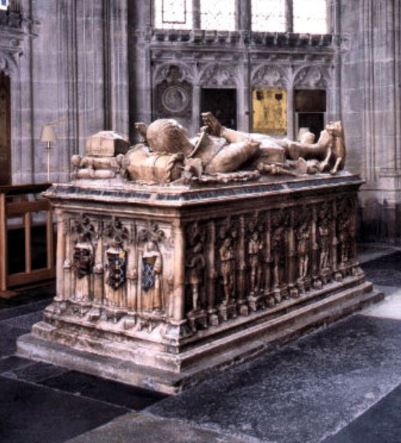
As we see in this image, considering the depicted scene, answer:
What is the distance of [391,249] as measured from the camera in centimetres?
1052

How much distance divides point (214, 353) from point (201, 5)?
8.39 meters

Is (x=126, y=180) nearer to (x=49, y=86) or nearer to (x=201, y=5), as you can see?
(x=49, y=86)

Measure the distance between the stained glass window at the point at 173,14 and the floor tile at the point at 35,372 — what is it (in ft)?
26.0

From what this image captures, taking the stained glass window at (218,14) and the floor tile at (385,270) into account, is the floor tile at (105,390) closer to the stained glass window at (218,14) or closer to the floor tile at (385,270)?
the floor tile at (385,270)

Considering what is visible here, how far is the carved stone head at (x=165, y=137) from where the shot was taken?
15.9 feet

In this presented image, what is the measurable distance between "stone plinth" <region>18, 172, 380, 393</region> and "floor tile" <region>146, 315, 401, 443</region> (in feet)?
0.61

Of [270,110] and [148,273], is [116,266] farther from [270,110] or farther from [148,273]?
[270,110]

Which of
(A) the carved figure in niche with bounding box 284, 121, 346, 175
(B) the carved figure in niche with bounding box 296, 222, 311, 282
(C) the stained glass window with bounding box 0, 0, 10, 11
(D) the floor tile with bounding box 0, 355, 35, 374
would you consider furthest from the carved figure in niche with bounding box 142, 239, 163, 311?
(C) the stained glass window with bounding box 0, 0, 10, 11

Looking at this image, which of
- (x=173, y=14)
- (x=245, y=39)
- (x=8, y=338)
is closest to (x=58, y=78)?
(x=173, y=14)

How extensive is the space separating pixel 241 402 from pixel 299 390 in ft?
1.36

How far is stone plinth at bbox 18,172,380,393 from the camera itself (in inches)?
179

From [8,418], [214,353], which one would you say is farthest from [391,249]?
[8,418]

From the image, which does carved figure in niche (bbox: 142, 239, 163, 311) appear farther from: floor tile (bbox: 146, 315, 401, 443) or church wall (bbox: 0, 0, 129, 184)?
church wall (bbox: 0, 0, 129, 184)

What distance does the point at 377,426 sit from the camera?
12.1 ft
